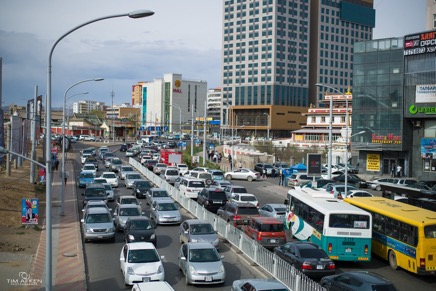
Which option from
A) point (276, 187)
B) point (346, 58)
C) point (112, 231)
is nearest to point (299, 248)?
point (112, 231)

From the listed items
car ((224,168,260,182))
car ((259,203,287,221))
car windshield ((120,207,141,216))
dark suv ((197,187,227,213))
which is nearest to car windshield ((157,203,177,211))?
car windshield ((120,207,141,216))

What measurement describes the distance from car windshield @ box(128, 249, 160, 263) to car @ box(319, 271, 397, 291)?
5.95 meters

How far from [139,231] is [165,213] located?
5808 millimetres

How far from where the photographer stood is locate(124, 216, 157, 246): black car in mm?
21891

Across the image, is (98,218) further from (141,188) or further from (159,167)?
(159,167)

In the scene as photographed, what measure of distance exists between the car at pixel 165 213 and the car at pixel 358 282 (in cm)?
1328

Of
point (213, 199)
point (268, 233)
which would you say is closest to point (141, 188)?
point (213, 199)

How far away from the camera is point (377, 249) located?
22.0 m

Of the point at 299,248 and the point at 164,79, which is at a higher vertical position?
the point at 164,79

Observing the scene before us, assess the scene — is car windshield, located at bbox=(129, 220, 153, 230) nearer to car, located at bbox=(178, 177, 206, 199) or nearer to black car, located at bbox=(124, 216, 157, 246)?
black car, located at bbox=(124, 216, 157, 246)

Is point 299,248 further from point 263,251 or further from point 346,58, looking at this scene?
point 346,58

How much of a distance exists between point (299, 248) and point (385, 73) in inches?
1816

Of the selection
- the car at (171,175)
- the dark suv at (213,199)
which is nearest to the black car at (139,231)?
the dark suv at (213,199)

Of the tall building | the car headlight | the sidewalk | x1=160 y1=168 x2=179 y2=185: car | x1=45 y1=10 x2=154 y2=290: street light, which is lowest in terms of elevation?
the sidewalk
